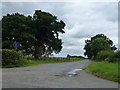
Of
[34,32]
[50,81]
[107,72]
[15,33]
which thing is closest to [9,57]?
A: [107,72]

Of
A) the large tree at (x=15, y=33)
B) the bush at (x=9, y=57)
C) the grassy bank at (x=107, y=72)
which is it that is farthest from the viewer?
the large tree at (x=15, y=33)

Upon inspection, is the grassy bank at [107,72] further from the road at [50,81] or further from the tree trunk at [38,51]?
the tree trunk at [38,51]

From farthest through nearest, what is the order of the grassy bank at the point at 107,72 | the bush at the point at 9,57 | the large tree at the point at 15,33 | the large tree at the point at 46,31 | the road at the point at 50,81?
the large tree at the point at 46,31, the large tree at the point at 15,33, the bush at the point at 9,57, the grassy bank at the point at 107,72, the road at the point at 50,81

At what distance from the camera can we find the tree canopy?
143 feet

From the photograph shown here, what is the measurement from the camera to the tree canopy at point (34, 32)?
143 feet

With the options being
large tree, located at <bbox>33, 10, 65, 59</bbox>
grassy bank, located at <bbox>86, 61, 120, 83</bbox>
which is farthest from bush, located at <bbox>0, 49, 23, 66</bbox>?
large tree, located at <bbox>33, 10, 65, 59</bbox>

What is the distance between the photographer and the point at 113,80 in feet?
37.9

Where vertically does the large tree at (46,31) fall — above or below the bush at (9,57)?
above

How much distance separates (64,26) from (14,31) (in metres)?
17.0

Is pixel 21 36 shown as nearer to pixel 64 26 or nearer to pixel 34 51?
pixel 34 51

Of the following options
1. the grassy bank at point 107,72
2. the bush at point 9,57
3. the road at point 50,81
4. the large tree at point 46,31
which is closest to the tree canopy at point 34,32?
the large tree at point 46,31

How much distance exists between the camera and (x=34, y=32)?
5119 centimetres

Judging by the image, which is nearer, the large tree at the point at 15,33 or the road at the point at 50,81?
the road at the point at 50,81

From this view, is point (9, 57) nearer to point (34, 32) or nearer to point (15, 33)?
point (15, 33)
